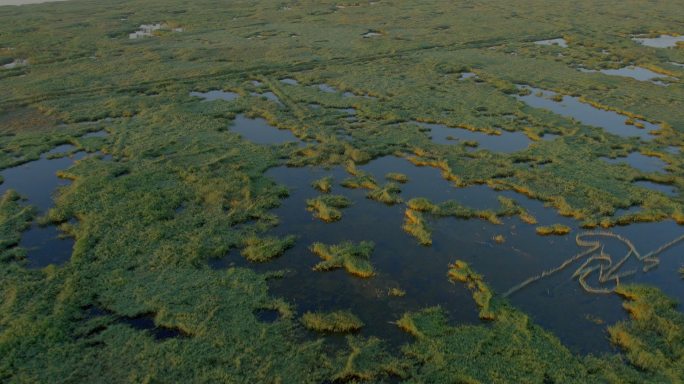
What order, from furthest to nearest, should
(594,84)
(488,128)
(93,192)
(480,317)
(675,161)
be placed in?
1. (594,84)
2. (488,128)
3. (675,161)
4. (93,192)
5. (480,317)

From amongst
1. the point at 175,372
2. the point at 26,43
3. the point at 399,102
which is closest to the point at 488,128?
the point at 399,102

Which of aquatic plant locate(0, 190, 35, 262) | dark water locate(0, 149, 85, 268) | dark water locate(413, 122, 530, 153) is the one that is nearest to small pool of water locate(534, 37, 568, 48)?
dark water locate(413, 122, 530, 153)

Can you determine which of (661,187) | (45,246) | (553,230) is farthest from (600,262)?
(45,246)

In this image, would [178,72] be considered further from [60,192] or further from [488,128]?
[488,128]

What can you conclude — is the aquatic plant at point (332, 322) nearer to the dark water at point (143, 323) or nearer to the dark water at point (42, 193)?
the dark water at point (143, 323)

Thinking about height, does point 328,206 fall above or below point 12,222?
below

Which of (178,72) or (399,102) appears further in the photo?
(178,72)

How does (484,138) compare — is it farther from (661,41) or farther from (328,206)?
(661,41)
